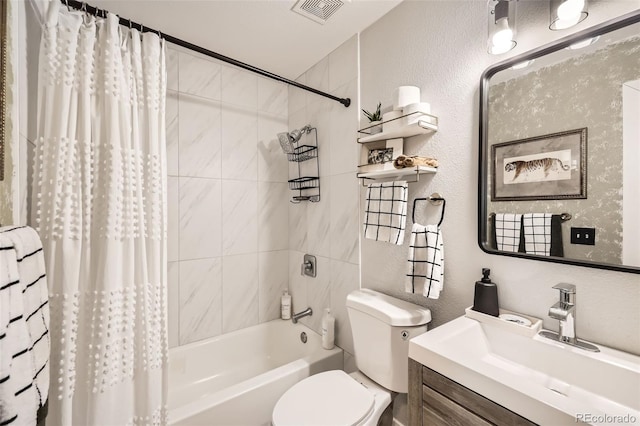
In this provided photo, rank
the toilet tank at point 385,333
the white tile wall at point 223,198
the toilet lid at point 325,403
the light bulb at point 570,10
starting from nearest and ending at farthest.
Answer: the light bulb at point 570,10 < the toilet lid at point 325,403 < the toilet tank at point 385,333 < the white tile wall at point 223,198

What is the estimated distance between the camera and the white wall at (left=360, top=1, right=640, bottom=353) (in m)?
0.89

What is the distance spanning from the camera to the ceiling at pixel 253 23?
148 centimetres

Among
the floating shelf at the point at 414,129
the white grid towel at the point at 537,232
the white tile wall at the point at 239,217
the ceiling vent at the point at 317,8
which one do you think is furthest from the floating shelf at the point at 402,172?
the white tile wall at the point at 239,217

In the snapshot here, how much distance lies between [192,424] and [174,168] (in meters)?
1.44

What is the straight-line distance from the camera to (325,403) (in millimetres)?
1204

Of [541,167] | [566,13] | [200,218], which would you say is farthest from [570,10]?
[200,218]

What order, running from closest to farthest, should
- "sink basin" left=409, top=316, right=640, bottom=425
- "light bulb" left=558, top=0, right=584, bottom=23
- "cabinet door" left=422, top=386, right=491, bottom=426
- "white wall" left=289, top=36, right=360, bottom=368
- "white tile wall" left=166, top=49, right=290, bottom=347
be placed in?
"sink basin" left=409, top=316, right=640, bottom=425
"cabinet door" left=422, top=386, right=491, bottom=426
"light bulb" left=558, top=0, right=584, bottom=23
"white wall" left=289, top=36, right=360, bottom=368
"white tile wall" left=166, top=49, right=290, bottom=347

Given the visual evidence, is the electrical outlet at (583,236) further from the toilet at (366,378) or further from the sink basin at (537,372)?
the toilet at (366,378)

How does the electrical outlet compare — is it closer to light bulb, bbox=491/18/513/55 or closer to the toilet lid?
light bulb, bbox=491/18/513/55

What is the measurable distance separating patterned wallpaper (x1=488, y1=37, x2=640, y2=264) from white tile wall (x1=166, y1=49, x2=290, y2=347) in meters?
1.71

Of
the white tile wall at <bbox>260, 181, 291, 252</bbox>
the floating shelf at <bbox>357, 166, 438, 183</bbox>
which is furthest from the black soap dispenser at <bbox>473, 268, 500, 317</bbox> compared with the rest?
the white tile wall at <bbox>260, 181, 291, 252</bbox>

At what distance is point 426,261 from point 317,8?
1.42m

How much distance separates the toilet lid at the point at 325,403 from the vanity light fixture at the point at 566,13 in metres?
1.58

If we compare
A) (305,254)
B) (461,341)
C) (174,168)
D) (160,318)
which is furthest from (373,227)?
(174,168)
